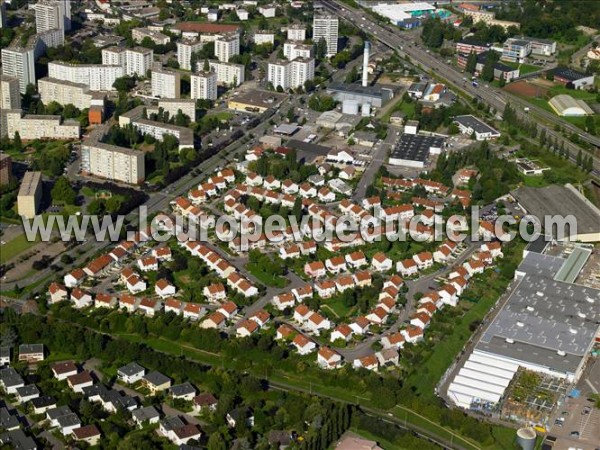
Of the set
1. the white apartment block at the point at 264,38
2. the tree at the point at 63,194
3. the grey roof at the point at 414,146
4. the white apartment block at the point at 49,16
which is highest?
the white apartment block at the point at 49,16

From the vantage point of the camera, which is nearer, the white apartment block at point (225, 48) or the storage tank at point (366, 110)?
the storage tank at point (366, 110)

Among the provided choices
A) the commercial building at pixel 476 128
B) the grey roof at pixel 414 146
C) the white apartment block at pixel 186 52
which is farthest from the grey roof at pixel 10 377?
the white apartment block at pixel 186 52

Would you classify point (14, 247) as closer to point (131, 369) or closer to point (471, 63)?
point (131, 369)

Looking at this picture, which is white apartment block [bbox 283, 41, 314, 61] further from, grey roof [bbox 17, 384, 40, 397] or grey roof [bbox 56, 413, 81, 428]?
grey roof [bbox 56, 413, 81, 428]

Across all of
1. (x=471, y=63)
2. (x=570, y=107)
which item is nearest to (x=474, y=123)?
(x=570, y=107)

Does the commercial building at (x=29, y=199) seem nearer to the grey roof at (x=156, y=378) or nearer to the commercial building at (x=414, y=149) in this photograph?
the grey roof at (x=156, y=378)

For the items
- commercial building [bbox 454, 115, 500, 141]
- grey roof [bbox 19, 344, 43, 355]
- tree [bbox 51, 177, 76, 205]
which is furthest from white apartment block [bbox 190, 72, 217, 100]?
grey roof [bbox 19, 344, 43, 355]
